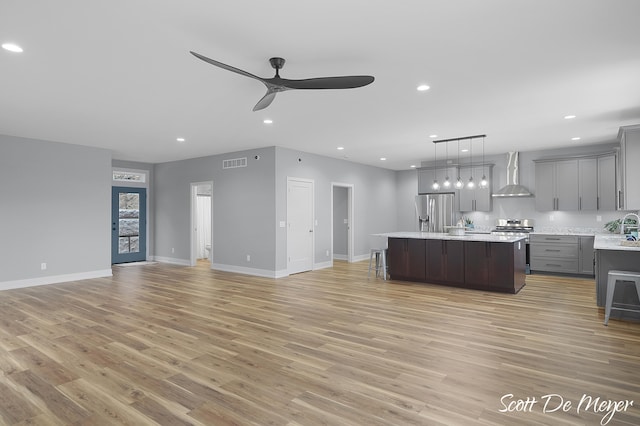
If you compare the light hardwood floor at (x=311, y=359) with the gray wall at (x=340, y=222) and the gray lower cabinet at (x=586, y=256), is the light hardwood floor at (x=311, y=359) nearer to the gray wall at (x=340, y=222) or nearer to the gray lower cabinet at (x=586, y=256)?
the gray lower cabinet at (x=586, y=256)

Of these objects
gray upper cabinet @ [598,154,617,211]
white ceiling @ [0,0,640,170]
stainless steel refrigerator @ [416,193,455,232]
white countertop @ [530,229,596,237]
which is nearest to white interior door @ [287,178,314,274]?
white ceiling @ [0,0,640,170]

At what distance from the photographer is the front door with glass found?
936cm

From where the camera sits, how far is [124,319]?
448cm

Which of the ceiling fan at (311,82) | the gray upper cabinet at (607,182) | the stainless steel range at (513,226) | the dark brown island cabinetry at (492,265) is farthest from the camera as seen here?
the stainless steel range at (513,226)

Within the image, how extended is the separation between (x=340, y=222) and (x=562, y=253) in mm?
5282

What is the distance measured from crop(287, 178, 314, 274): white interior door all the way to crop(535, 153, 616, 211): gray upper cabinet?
512cm

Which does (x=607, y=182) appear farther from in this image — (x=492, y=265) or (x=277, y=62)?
(x=277, y=62)

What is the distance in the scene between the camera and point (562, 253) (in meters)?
7.37

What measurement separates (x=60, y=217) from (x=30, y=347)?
428cm

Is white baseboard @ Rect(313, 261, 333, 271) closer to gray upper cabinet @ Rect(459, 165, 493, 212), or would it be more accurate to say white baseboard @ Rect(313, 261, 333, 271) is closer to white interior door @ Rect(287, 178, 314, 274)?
white interior door @ Rect(287, 178, 314, 274)

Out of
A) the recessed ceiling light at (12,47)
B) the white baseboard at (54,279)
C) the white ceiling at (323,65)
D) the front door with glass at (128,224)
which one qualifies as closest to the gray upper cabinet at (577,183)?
the white ceiling at (323,65)

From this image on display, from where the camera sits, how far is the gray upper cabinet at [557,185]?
7.61 m

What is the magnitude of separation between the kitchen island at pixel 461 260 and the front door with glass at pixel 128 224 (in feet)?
22.5

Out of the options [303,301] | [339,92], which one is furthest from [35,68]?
[303,301]
